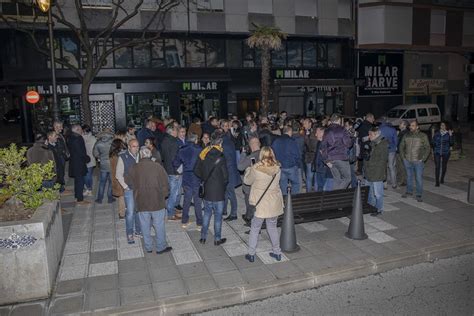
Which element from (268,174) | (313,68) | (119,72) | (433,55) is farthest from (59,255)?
(433,55)

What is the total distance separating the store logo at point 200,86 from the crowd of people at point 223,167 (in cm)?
1305

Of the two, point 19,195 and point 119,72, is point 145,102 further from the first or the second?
point 19,195

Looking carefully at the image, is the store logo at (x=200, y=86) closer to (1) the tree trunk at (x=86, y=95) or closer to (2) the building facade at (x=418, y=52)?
(1) the tree trunk at (x=86, y=95)

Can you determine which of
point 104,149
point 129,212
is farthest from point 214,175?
point 104,149

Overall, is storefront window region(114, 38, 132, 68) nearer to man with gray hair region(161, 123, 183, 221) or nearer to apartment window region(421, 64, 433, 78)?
man with gray hair region(161, 123, 183, 221)

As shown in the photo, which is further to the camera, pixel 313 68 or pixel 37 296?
pixel 313 68

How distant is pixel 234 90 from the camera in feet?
88.4

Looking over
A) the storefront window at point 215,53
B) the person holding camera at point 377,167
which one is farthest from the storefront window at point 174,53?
the person holding camera at point 377,167

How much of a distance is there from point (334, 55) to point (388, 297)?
85.0 feet

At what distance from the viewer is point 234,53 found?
87.6ft

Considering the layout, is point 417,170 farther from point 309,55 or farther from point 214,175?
point 309,55

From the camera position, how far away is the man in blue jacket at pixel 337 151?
9.26 m

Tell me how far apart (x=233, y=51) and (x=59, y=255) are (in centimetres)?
2135

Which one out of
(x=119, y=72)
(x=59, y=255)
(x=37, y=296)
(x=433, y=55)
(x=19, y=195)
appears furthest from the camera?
(x=433, y=55)
